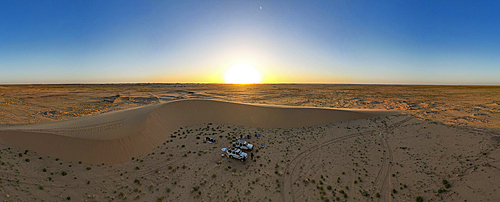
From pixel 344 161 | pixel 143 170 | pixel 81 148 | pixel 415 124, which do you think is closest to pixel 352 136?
pixel 344 161

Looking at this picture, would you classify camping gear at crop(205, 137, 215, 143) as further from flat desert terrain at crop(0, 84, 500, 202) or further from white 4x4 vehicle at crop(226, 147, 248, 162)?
white 4x4 vehicle at crop(226, 147, 248, 162)

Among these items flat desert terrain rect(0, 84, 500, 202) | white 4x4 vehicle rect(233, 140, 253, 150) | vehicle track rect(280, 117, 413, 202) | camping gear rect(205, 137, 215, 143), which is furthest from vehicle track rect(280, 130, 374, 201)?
camping gear rect(205, 137, 215, 143)

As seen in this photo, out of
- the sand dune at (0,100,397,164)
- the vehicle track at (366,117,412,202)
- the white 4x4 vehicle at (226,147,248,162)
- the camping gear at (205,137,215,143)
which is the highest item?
the sand dune at (0,100,397,164)

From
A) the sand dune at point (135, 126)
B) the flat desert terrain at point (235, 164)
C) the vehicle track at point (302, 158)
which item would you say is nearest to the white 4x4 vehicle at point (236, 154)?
the flat desert terrain at point (235, 164)

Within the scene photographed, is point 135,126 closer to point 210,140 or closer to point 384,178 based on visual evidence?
point 210,140

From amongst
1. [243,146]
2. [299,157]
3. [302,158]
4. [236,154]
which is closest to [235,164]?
[236,154]

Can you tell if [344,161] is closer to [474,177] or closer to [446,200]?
[446,200]

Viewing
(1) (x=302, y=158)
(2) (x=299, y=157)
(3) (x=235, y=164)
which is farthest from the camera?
(2) (x=299, y=157)

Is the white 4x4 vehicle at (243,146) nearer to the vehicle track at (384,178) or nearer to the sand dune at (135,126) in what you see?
the sand dune at (135,126)
